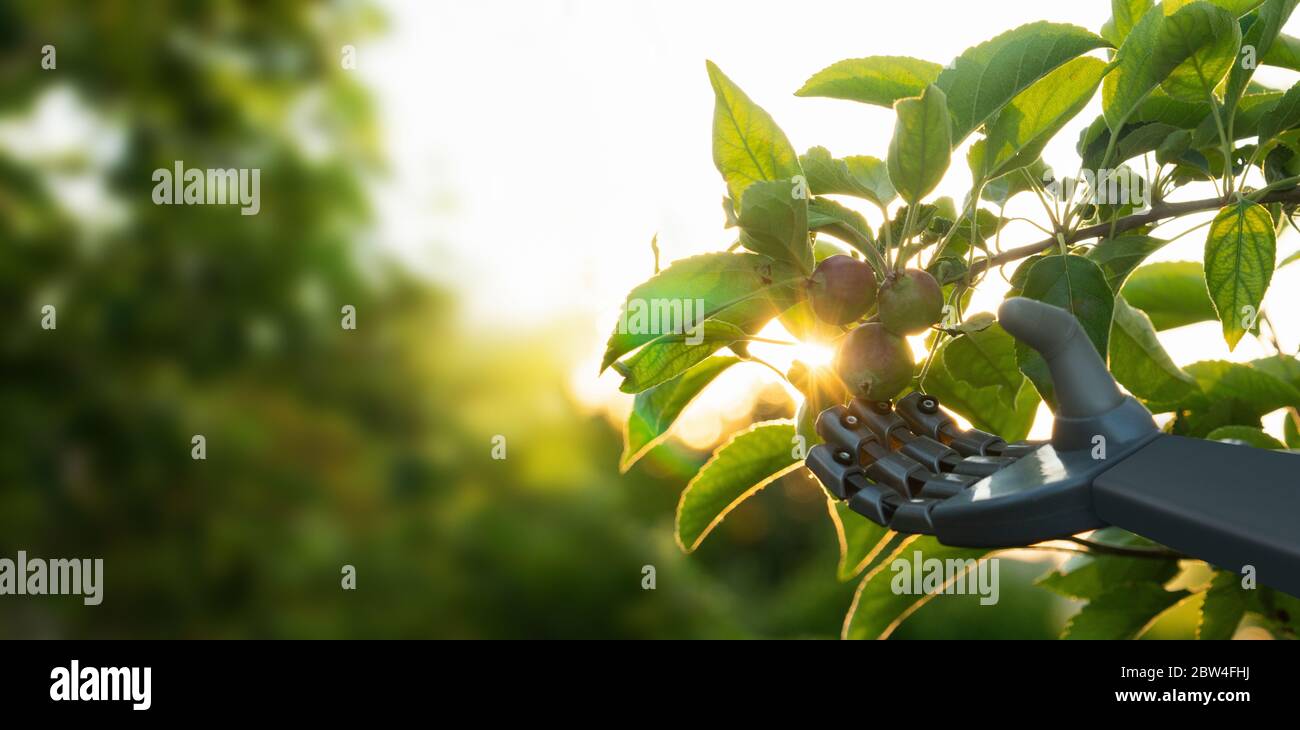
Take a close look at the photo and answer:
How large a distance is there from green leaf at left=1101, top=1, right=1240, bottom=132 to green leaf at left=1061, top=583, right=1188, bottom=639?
310mm

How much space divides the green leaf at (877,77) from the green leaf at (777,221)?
4.9 inches

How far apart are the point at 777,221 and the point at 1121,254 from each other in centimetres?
16

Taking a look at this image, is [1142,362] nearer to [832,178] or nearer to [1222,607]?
[832,178]

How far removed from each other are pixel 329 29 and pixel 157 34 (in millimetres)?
528

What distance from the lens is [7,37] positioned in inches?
121
